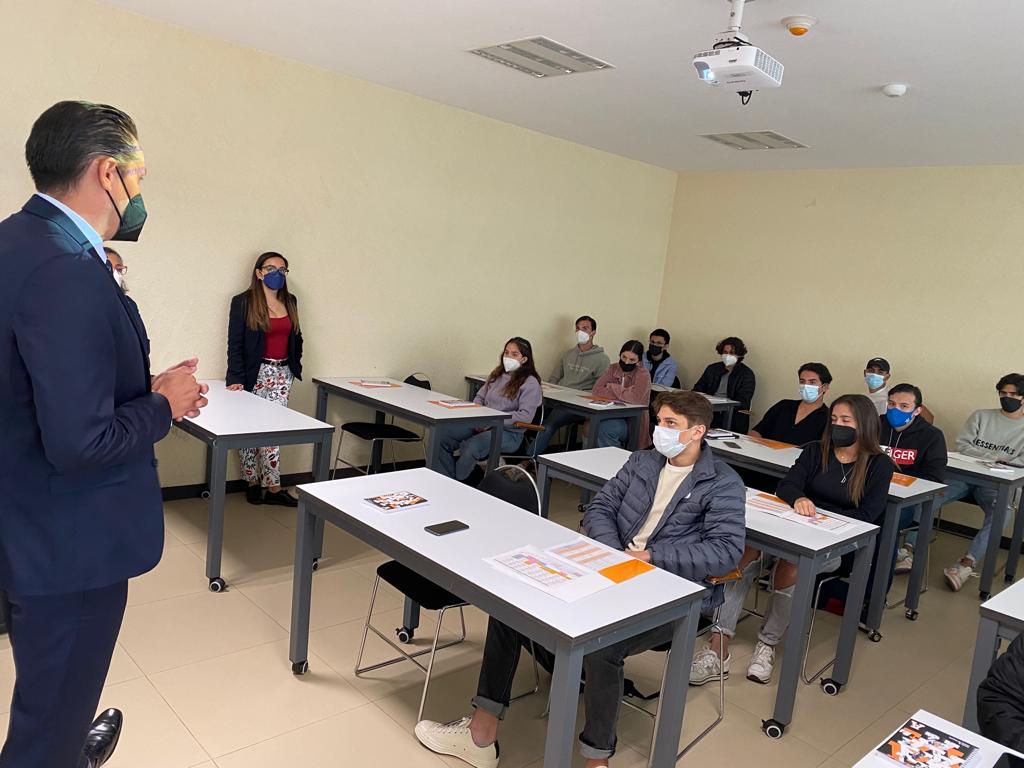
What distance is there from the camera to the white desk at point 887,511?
3652 mm

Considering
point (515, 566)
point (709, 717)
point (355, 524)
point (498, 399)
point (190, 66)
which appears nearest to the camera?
point (515, 566)

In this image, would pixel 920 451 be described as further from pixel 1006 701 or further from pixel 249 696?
pixel 249 696

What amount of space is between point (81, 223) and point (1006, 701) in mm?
2232

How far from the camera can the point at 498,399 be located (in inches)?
212

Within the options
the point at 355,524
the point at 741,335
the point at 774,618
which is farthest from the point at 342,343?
the point at 741,335

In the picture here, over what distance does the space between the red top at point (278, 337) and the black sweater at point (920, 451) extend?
12.2 feet

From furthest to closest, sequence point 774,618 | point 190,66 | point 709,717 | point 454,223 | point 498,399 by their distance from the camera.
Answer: point 454,223 < point 498,399 < point 190,66 < point 774,618 < point 709,717

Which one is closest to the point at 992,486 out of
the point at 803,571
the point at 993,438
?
the point at 993,438

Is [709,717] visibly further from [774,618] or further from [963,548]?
[963,548]

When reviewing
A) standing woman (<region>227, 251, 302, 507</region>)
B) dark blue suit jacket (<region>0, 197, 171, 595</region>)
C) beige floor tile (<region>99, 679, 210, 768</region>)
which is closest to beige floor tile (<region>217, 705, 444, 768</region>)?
beige floor tile (<region>99, 679, 210, 768</region>)

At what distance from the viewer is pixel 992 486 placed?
14.9 feet

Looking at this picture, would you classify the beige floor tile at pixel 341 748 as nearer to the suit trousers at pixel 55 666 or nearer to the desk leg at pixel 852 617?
the suit trousers at pixel 55 666

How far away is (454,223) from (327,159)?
1.17 meters

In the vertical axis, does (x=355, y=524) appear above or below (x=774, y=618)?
above
